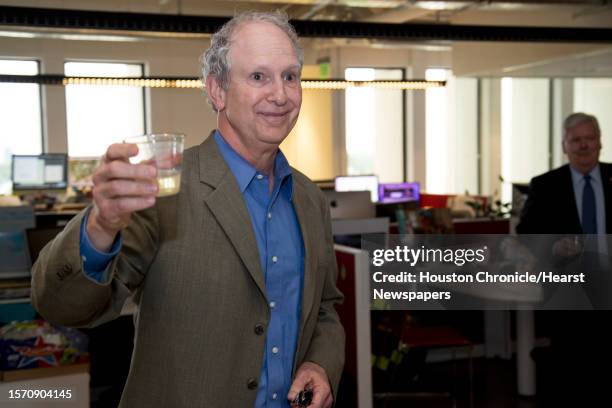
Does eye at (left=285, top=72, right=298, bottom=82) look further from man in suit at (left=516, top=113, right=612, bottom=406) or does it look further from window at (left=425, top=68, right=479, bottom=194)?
window at (left=425, top=68, right=479, bottom=194)

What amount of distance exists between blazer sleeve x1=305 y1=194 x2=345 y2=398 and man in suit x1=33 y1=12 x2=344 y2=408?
0.10 feet

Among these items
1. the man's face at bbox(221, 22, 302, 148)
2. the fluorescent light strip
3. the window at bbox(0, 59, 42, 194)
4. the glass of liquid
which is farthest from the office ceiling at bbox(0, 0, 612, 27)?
the glass of liquid

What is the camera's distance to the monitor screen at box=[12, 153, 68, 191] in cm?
960

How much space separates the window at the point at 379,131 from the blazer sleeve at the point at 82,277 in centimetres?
1107

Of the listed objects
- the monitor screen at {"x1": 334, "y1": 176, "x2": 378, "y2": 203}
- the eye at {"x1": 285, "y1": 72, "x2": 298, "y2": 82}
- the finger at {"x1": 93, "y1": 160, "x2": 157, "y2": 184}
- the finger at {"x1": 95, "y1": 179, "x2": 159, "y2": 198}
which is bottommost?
the monitor screen at {"x1": 334, "y1": 176, "x2": 378, "y2": 203}

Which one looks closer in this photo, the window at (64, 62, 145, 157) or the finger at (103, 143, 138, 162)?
the finger at (103, 143, 138, 162)

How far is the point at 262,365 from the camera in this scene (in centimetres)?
142

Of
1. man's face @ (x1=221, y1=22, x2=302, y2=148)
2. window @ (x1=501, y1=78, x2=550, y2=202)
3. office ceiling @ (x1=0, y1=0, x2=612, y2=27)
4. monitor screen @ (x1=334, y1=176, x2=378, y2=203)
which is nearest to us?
man's face @ (x1=221, y1=22, x2=302, y2=148)

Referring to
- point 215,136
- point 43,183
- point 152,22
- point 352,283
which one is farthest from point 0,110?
point 215,136

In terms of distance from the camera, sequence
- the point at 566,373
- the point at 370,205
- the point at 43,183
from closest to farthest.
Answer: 1. the point at 566,373
2. the point at 370,205
3. the point at 43,183

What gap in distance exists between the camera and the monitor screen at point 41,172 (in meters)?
9.60

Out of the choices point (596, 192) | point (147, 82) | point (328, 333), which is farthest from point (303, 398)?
point (147, 82)

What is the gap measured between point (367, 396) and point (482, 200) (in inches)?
203

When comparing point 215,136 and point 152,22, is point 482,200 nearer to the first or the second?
point 152,22
